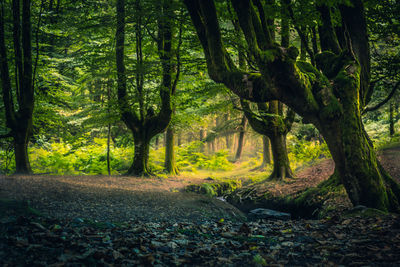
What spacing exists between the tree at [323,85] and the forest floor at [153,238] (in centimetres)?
75

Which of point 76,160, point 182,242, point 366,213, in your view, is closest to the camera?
point 182,242

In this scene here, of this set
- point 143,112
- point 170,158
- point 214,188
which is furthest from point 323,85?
point 170,158

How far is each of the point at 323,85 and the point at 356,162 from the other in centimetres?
159

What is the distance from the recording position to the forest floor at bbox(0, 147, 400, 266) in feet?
8.58

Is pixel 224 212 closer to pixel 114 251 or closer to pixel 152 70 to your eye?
pixel 114 251

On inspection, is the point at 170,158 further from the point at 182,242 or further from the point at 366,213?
the point at 182,242

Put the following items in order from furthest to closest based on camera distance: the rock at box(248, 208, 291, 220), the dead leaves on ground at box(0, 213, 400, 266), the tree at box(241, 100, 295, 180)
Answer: the tree at box(241, 100, 295, 180) → the rock at box(248, 208, 291, 220) → the dead leaves on ground at box(0, 213, 400, 266)

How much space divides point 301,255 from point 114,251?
6.91 ft

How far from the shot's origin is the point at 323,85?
5180 millimetres

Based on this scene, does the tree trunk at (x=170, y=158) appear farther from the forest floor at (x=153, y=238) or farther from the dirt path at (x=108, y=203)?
the forest floor at (x=153, y=238)

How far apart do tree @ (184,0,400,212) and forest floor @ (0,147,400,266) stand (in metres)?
0.75

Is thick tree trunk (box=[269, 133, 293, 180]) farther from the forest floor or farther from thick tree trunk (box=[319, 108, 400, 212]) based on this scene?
the forest floor

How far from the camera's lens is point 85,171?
11.6 meters

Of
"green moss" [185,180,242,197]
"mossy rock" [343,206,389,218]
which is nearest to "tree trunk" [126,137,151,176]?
"green moss" [185,180,242,197]
